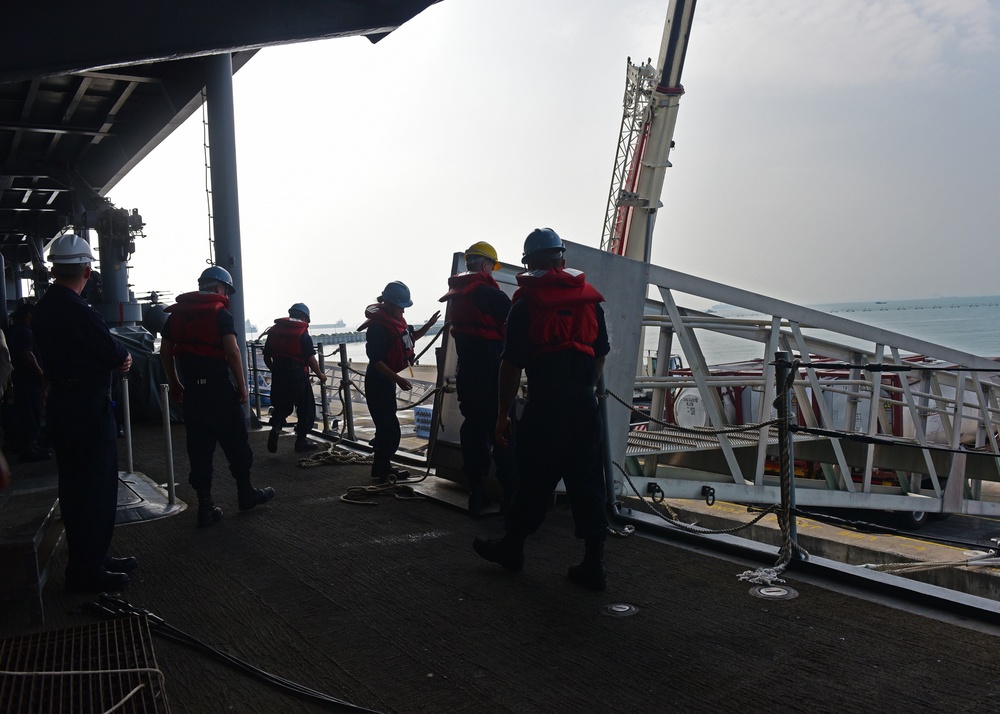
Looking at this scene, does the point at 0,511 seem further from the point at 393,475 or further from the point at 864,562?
the point at 864,562

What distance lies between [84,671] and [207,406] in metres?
2.90

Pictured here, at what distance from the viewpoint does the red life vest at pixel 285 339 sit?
376 inches

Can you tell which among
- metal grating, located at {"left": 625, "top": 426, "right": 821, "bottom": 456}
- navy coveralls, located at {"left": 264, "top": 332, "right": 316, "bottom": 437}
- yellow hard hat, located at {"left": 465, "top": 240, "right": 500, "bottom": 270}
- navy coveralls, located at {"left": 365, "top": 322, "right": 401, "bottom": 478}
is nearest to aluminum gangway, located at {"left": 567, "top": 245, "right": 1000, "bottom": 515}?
metal grating, located at {"left": 625, "top": 426, "right": 821, "bottom": 456}

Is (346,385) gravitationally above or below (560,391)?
below

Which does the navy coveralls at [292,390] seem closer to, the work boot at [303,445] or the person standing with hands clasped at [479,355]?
the work boot at [303,445]

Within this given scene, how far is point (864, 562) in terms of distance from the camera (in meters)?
8.99

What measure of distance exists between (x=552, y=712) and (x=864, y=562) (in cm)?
758

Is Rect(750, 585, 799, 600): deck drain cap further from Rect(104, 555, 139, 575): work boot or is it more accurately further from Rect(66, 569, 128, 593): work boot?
Rect(104, 555, 139, 575): work boot

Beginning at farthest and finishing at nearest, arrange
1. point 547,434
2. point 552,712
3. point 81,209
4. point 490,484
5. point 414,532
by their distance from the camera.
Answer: point 81,209
point 490,484
point 414,532
point 547,434
point 552,712

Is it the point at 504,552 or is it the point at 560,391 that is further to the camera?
the point at 504,552

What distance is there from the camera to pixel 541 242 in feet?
14.0

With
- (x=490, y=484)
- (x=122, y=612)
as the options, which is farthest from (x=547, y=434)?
(x=122, y=612)

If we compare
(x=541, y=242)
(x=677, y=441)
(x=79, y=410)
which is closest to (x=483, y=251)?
(x=541, y=242)

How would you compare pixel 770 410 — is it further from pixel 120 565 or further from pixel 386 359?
pixel 120 565
